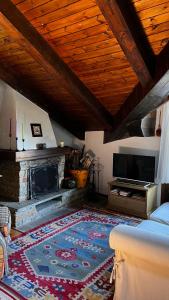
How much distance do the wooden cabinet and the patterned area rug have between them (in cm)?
29

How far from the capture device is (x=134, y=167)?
4.18 m

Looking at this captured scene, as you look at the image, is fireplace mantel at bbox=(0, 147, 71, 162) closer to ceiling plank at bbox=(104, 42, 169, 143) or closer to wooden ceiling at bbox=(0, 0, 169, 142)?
wooden ceiling at bbox=(0, 0, 169, 142)

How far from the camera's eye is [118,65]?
9.62 ft

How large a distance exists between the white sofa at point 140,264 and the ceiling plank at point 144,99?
1688mm

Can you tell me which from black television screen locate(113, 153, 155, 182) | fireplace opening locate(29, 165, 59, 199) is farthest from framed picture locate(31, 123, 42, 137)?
black television screen locate(113, 153, 155, 182)

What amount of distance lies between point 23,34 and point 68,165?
9.65 ft

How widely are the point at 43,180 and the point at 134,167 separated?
1.62m

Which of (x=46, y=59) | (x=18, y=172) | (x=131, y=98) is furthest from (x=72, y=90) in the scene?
(x=18, y=172)

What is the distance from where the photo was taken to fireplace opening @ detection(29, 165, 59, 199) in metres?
3.98

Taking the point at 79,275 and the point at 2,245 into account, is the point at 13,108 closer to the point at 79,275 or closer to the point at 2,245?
the point at 2,245

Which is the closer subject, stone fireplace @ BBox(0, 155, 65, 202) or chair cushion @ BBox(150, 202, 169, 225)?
chair cushion @ BBox(150, 202, 169, 225)

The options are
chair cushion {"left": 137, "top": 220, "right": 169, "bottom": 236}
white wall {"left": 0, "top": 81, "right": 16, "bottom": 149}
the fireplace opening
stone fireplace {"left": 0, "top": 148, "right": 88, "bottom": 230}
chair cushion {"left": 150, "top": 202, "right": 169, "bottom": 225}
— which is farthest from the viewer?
the fireplace opening

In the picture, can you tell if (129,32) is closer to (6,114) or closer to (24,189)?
(6,114)

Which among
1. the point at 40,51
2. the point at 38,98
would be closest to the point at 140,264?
the point at 40,51
